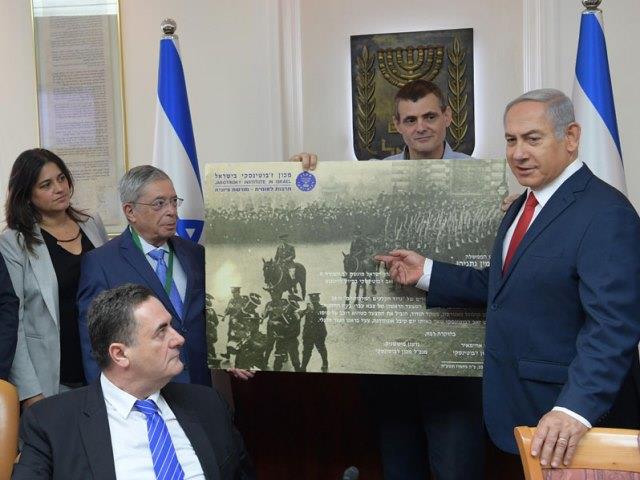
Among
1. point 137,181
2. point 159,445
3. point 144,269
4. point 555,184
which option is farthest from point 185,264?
point 555,184

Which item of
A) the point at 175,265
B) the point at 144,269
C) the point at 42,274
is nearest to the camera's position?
the point at 144,269

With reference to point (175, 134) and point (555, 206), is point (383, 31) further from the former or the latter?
point (555, 206)

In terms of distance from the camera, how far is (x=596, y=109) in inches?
141

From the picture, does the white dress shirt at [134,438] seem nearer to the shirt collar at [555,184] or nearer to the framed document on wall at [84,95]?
the shirt collar at [555,184]

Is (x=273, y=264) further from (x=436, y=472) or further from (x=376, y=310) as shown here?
(x=436, y=472)

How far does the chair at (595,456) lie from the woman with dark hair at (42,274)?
2.00 meters

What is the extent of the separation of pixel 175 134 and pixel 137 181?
1091 mm

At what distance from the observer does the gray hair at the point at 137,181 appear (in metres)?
2.95

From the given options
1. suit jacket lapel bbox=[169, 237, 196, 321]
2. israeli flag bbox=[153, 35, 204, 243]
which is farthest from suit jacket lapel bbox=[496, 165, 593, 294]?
israeli flag bbox=[153, 35, 204, 243]

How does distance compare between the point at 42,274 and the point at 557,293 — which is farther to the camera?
the point at 42,274

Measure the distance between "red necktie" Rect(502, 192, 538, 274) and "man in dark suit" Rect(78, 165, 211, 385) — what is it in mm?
1206

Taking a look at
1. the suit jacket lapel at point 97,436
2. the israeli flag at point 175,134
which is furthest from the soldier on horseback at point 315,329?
the israeli flag at point 175,134

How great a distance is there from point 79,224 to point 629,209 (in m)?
2.21

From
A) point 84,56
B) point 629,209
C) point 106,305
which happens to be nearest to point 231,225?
point 106,305
